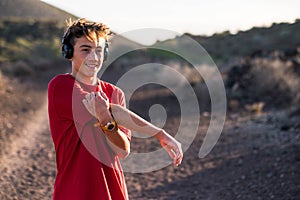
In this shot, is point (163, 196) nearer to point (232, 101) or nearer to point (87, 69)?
point (87, 69)

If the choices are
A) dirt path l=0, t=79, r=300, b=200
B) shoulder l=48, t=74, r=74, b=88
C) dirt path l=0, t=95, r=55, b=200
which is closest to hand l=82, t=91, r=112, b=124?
shoulder l=48, t=74, r=74, b=88

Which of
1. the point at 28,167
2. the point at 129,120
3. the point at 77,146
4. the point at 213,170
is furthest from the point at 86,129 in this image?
the point at 28,167

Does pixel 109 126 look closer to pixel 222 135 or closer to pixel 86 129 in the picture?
pixel 86 129

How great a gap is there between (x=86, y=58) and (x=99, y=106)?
11.9 inches

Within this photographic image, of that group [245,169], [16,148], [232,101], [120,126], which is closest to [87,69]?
[120,126]

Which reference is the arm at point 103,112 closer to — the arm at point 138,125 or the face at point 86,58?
the arm at point 138,125

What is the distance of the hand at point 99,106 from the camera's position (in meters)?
2.49

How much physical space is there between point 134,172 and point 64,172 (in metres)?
5.57

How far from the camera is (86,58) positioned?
8.73ft

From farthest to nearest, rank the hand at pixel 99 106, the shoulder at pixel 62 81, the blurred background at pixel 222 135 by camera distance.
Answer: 1. the blurred background at pixel 222 135
2. the shoulder at pixel 62 81
3. the hand at pixel 99 106

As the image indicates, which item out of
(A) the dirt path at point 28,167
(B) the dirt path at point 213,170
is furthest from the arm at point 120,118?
(A) the dirt path at point 28,167

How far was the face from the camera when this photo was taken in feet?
8.74

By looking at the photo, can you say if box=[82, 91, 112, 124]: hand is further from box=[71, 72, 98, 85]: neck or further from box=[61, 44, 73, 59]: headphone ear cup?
box=[61, 44, 73, 59]: headphone ear cup

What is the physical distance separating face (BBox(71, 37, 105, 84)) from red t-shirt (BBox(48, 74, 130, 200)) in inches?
2.0
